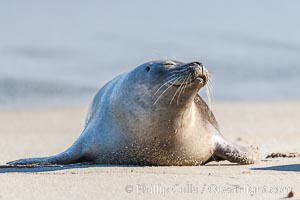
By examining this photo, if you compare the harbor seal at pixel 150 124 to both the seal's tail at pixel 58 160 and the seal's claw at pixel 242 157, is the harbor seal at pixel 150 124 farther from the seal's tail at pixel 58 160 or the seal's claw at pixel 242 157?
the seal's claw at pixel 242 157

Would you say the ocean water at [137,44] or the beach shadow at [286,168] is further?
the ocean water at [137,44]

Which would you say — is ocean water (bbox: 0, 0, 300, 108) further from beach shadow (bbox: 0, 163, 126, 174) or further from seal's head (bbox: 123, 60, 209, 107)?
beach shadow (bbox: 0, 163, 126, 174)

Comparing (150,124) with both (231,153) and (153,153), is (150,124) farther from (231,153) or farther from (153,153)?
(231,153)

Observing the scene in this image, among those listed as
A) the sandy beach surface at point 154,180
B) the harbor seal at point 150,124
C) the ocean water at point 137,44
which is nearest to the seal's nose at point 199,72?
the harbor seal at point 150,124

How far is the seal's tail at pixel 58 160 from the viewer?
27.0 ft

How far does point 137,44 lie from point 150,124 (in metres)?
18.2

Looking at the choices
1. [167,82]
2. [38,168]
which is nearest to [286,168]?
[167,82]

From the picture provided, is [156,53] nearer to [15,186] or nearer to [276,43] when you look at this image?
[276,43]

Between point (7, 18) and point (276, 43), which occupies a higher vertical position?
point (7, 18)

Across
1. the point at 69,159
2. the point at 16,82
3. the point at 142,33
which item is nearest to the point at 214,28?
the point at 142,33

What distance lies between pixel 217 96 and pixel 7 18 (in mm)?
13782

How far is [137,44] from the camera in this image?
2631 cm

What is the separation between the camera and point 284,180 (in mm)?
7363

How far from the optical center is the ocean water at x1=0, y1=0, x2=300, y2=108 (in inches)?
782
